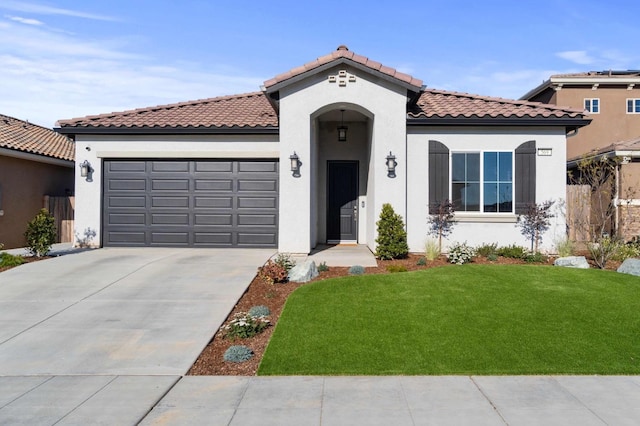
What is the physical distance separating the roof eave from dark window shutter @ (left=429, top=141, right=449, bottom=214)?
4.51 meters

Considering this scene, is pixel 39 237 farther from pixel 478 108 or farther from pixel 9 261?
pixel 478 108

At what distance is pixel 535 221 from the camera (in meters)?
12.2

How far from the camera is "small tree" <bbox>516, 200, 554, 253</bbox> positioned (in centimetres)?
1209

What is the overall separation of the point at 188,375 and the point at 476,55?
1293 centimetres

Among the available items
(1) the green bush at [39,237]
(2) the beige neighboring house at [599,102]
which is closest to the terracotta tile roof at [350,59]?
(1) the green bush at [39,237]

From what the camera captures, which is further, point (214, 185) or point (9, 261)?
point (214, 185)

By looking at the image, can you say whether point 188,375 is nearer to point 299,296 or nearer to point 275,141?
point 299,296

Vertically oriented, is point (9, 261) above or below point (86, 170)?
below

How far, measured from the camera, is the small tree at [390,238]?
35.8 ft

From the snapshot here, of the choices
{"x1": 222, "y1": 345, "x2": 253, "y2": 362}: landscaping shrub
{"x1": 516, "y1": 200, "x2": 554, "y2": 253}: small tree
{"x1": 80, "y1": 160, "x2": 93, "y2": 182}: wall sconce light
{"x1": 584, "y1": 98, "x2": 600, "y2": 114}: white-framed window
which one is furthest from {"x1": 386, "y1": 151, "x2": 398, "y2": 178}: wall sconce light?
{"x1": 584, "y1": 98, "x2": 600, "y2": 114}: white-framed window

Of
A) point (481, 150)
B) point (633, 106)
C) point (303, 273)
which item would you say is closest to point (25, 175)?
point (303, 273)

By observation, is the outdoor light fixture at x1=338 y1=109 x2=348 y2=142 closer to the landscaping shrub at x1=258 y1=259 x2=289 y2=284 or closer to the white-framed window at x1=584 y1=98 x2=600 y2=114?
the landscaping shrub at x1=258 y1=259 x2=289 y2=284

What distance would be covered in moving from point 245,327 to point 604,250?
30.3ft

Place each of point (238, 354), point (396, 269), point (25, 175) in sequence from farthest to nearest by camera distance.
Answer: point (25, 175) → point (396, 269) → point (238, 354)
